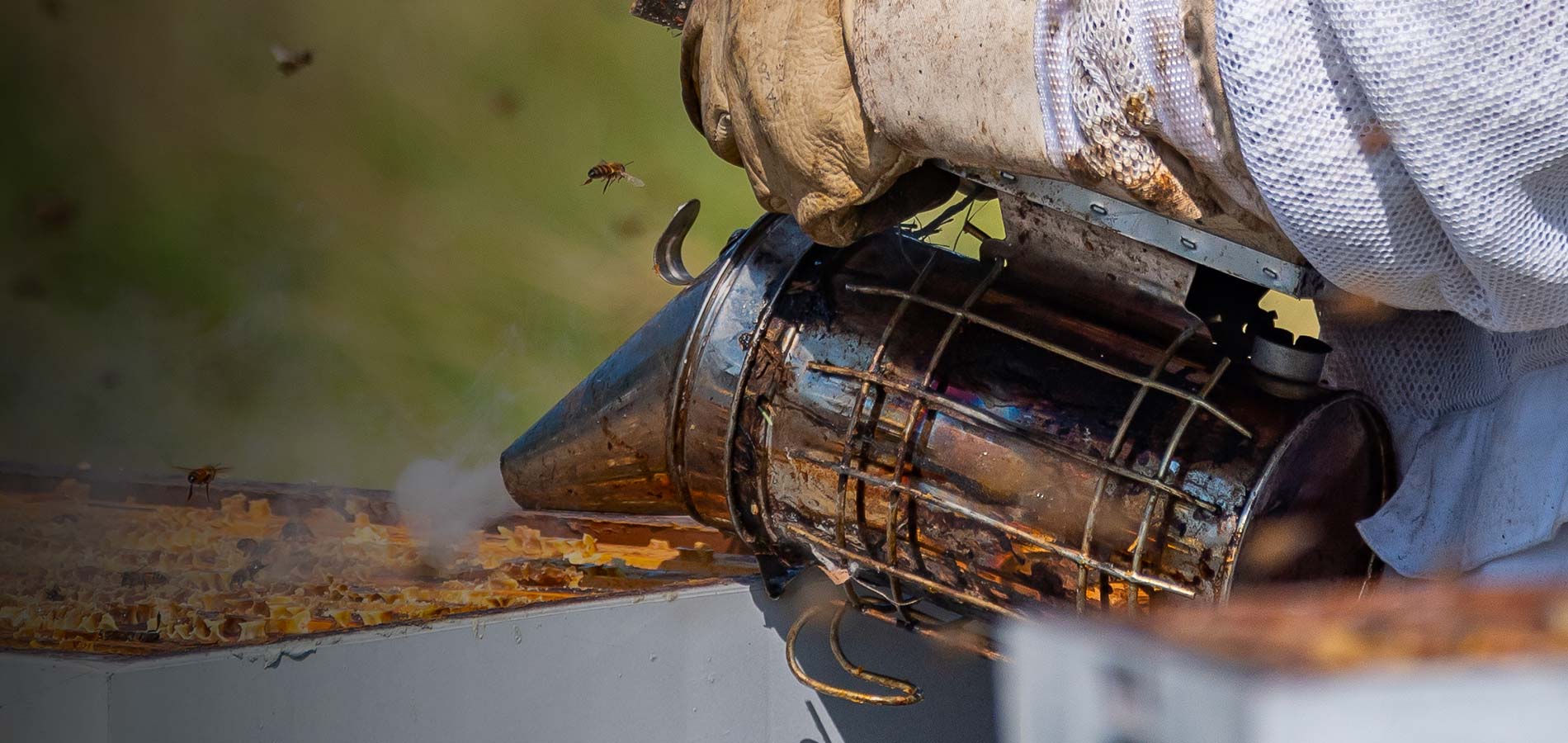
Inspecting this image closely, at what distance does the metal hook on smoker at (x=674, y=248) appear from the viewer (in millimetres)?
1401

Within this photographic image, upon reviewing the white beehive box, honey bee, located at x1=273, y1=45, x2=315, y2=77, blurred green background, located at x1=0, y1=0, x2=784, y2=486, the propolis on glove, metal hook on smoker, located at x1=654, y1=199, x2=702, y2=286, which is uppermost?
honey bee, located at x1=273, y1=45, x2=315, y2=77

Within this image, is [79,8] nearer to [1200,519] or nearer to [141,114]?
[141,114]

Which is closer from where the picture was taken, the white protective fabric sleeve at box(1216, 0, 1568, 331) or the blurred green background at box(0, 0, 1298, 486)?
the white protective fabric sleeve at box(1216, 0, 1568, 331)

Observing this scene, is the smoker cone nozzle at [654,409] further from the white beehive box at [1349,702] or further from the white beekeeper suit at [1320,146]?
the white beehive box at [1349,702]

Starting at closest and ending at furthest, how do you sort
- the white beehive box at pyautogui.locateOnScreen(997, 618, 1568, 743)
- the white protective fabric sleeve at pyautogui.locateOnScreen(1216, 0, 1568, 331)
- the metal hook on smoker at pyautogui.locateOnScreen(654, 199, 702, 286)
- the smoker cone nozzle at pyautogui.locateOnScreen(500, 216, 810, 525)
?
the white beehive box at pyautogui.locateOnScreen(997, 618, 1568, 743)
the white protective fabric sleeve at pyautogui.locateOnScreen(1216, 0, 1568, 331)
the smoker cone nozzle at pyautogui.locateOnScreen(500, 216, 810, 525)
the metal hook on smoker at pyautogui.locateOnScreen(654, 199, 702, 286)

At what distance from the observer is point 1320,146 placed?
0.66 meters

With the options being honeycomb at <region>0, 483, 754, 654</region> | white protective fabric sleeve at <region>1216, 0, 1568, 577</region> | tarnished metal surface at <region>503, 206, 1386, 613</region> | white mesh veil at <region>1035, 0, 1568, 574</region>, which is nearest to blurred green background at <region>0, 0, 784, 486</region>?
honeycomb at <region>0, 483, 754, 654</region>

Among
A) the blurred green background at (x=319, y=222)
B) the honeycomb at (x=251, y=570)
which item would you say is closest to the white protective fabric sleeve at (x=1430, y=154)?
the honeycomb at (x=251, y=570)

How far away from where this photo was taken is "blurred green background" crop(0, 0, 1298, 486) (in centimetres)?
184

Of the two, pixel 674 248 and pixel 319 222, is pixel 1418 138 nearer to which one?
pixel 674 248

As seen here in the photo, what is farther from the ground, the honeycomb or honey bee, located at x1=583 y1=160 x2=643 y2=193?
honey bee, located at x1=583 y1=160 x2=643 y2=193

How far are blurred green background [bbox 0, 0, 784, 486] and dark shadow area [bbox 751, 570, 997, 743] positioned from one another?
2.30 ft

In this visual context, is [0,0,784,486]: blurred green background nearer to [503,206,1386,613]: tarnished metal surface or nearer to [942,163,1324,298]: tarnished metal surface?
[503,206,1386,613]: tarnished metal surface

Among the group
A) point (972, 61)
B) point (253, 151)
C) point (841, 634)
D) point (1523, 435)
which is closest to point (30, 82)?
point (253, 151)
